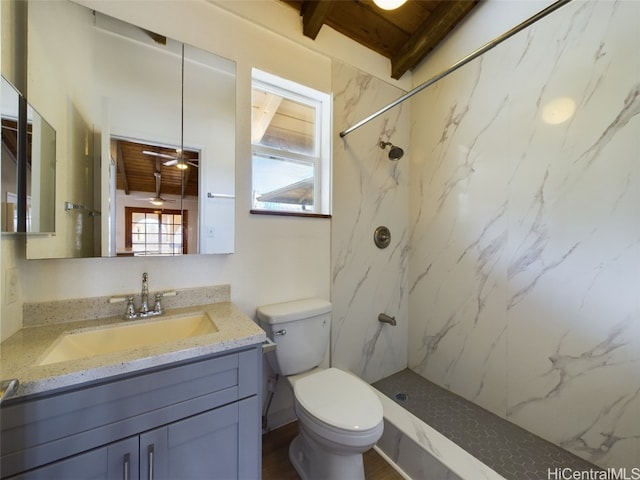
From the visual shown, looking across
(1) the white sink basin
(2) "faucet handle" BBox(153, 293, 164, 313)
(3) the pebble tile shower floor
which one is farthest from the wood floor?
(2) "faucet handle" BBox(153, 293, 164, 313)

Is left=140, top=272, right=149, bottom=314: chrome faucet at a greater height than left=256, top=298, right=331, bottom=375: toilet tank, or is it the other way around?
left=140, top=272, right=149, bottom=314: chrome faucet

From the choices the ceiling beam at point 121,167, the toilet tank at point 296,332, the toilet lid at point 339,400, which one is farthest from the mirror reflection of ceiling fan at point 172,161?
the toilet lid at point 339,400

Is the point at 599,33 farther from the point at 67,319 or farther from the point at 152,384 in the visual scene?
the point at 67,319

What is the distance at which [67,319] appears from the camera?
1.08 m

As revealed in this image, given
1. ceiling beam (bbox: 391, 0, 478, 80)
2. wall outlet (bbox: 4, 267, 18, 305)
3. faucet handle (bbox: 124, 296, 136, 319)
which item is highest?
ceiling beam (bbox: 391, 0, 478, 80)

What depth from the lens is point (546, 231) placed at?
149cm

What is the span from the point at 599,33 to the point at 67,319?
9.29 feet

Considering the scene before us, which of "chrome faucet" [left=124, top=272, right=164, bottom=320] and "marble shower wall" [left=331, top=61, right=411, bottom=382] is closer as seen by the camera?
"chrome faucet" [left=124, top=272, right=164, bottom=320]

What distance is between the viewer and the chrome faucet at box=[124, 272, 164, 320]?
1.14 m

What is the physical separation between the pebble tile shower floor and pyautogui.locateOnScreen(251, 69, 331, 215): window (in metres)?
1.49

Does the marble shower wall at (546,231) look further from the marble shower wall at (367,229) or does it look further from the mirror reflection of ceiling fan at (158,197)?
the mirror reflection of ceiling fan at (158,197)

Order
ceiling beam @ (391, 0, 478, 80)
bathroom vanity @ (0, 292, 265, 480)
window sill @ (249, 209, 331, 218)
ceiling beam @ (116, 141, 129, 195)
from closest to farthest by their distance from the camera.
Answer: bathroom vanity @ (0, 292, 265, 480)
ceiling beam @ (116, 141, 129, 195)
window sill @ (249, 209, 331, 218)
ceiling beam @ (391, 0, 478, 80)

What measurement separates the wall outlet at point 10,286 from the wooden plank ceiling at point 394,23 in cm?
193

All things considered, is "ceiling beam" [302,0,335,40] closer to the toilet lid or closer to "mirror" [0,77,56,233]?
"mirror" [0,77,56,233]
